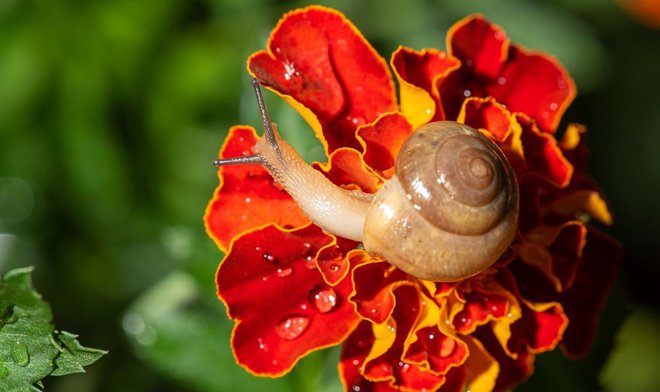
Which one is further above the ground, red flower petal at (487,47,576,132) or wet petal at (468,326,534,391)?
red flower petal at (487,47,576,132)

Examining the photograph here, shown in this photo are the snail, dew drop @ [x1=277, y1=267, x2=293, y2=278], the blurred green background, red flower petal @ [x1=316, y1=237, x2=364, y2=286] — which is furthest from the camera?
the blurred green background

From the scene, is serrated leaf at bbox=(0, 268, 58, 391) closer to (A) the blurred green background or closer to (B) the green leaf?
(B) the green leaf

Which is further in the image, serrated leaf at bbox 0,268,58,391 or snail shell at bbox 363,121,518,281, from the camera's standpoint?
serrated leaf at bbox 0,268,58,391

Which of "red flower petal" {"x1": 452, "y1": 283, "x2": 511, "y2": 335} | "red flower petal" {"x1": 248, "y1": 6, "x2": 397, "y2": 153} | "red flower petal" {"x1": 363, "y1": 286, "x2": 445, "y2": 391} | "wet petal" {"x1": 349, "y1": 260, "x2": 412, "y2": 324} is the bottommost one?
"red flower petal" {"x1": 363, "y1": 286, "x2": 445, "y2": 391}

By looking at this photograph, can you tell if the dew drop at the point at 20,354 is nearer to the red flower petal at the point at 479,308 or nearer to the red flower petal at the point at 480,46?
the red flower petal at the point at 479,308

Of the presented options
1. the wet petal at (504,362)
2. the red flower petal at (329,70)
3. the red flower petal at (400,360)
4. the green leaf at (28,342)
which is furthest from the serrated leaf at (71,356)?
the wet petal at (504,362)

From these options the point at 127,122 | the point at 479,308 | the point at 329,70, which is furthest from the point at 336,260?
the point at 127,122

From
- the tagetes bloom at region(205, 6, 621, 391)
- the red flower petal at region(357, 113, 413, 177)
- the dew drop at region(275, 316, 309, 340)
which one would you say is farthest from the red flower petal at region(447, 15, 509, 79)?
the dew drop at region(275, 316, 309, 340)
